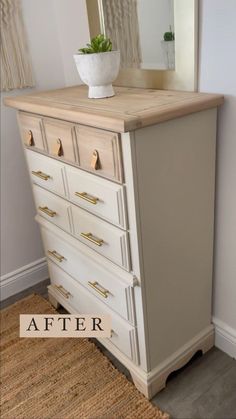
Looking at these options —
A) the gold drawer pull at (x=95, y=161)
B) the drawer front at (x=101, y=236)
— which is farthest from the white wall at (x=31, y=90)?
the gold drawer pull at (x=95, y=161)

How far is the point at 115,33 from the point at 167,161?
0.68 m

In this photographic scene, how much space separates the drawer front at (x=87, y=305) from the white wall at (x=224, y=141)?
398 mm

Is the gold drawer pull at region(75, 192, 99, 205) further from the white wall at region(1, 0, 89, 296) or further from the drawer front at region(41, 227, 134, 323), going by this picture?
the white wall at region(1, 0, 89, 296)

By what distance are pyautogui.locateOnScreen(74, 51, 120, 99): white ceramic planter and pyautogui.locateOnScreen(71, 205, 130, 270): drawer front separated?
0.41 meters

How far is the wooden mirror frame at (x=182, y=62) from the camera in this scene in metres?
1.13

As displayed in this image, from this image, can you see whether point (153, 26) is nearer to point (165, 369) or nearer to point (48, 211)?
point (48, 211)

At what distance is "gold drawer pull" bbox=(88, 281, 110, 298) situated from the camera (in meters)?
1.32

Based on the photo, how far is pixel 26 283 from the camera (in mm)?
2033

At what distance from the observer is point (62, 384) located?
1423 millimetres

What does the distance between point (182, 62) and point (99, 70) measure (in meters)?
0.27

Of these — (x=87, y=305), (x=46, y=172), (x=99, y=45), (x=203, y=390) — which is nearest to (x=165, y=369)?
(x=203, y=390)

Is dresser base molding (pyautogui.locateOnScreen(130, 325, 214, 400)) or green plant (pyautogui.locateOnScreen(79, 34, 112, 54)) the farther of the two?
dresser base molding (pyautogui.locateOnScreen(130, 325, 214, 400))

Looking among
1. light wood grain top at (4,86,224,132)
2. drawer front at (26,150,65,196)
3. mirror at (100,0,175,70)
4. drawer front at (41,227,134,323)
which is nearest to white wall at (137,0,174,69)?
mirror at (100,0,175,70)

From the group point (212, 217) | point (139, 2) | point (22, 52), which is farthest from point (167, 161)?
point (22, 52)
